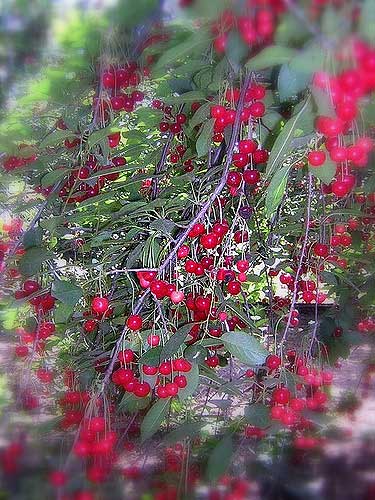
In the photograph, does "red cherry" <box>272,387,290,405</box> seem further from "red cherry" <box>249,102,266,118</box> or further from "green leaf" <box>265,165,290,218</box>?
"red cherry" <box>249,102,266,118</box>

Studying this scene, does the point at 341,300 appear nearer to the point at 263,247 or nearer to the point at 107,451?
the point at 263,247

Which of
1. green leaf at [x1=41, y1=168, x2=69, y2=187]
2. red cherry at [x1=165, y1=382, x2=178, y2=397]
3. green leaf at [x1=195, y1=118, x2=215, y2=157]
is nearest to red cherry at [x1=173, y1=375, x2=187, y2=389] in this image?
red cherry at [x1=165, y1=382, x2=178, y2=397]

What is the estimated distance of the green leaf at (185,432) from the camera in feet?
2.91

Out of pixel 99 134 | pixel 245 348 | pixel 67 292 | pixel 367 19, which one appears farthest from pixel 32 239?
pixel 367 19

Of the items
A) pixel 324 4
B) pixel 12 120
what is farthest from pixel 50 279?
pixel 324 4

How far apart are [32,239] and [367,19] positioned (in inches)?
33.4

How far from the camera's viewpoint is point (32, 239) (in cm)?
102

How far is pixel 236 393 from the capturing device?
2.81ft

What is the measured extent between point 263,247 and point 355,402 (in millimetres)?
410

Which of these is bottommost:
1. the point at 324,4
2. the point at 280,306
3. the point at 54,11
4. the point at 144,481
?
the point at 144,481

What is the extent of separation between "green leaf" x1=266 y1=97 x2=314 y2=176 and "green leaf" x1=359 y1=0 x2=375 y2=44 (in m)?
0.27

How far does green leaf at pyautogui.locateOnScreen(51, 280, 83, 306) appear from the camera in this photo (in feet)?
2.97

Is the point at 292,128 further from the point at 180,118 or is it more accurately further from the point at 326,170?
the point at 180,118

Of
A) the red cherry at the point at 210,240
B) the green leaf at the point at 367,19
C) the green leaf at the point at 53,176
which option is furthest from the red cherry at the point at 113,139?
the green leaf at the point at 367,19
